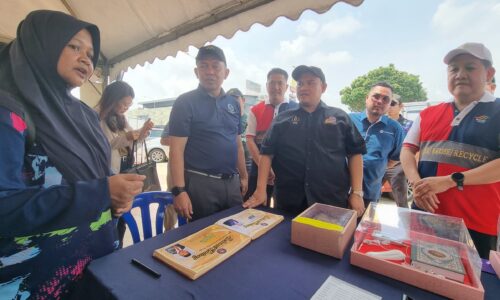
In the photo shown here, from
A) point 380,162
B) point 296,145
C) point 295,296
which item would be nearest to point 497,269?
point 295,296

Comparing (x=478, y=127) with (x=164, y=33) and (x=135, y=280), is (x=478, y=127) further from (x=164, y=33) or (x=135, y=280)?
(x=164, y=33)

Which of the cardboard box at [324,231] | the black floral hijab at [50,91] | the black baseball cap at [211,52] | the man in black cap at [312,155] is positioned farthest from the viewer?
the black baseball cap at [211,52]

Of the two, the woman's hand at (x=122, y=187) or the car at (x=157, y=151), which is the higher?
the woman's hand at (x=122, y=187)

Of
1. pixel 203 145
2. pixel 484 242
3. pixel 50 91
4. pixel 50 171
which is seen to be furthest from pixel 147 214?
pixel 484 242

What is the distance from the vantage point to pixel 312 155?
155cm

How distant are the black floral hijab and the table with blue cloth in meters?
0.38

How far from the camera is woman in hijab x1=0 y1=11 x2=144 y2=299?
66cm

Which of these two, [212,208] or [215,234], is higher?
[215,234]

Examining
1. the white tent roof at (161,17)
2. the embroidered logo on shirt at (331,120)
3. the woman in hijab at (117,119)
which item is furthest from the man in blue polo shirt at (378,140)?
the woman in hijab at (117,119)

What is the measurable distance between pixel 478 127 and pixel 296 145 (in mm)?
1006

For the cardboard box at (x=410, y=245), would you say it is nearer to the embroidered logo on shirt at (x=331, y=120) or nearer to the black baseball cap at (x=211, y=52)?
the embroidered logo on shirt at (x=331, y=120)

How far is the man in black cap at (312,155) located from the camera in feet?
5.05

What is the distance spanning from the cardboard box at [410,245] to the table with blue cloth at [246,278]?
3 centimetres

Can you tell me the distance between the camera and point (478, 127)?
4.14 feet
